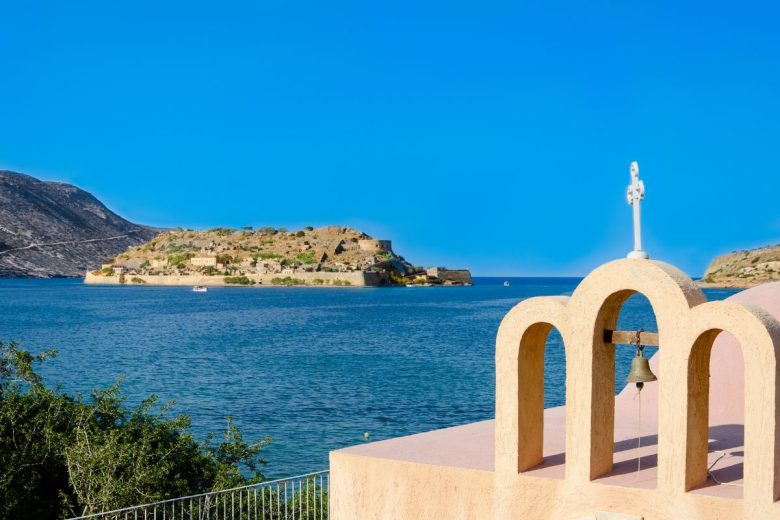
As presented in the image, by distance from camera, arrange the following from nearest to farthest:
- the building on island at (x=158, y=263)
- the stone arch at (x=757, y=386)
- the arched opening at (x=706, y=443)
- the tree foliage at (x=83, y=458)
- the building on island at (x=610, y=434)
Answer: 1. the stone arch at (x=757, y=386)
2. the building on island at (x=610, y=434)
3. the arched opening at (x=706, y=443)
4. the tree foliage at (x=83, y=458)
5. the building on island at (x=158, y=263)

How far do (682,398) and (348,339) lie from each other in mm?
50153

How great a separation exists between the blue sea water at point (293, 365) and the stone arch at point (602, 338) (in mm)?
10404

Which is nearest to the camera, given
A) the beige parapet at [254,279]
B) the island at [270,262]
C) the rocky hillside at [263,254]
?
the beige parapet at [254,279]

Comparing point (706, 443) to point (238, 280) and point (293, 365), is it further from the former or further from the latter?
point (238, 280)

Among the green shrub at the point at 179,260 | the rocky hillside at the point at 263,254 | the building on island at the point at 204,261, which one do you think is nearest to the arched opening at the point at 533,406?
the rocky hillside at the point at 263,254

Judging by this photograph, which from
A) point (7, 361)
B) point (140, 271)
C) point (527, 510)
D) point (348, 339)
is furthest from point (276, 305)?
point (527, 510)

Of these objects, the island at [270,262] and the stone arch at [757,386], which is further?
the island at [270,262]

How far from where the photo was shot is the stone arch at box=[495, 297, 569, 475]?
259 inches

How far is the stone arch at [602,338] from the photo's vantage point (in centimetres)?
601

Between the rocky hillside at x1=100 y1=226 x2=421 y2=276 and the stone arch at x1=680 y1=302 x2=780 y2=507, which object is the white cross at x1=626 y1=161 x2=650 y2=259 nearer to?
the stone arch at x1=680 y1=302 x2=780 y2=507

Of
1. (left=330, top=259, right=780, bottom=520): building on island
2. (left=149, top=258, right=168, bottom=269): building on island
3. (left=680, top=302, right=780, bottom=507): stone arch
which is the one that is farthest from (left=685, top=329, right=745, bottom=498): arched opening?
(left=149, top=258, right=168, bottom=269): building on island

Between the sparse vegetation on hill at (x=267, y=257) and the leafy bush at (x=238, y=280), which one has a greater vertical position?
the sparse vegetation on hill at (x=267, y=257)

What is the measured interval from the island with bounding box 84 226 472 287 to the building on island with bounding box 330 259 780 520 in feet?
433

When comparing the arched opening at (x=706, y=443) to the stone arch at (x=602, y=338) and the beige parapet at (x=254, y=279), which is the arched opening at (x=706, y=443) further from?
the beige parapet at (x=254, y=279)
